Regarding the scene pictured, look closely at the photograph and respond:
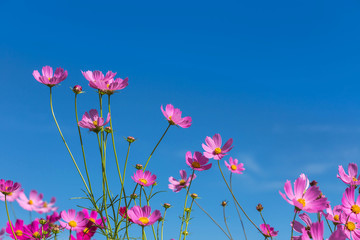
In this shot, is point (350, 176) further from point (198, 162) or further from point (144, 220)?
point (144, 220)

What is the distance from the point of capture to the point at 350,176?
5.87ft

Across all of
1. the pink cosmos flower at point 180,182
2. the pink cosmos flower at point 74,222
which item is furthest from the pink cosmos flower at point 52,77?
the pink cosmos flower at point 180,182

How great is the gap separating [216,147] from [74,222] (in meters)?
0.83

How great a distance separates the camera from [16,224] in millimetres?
2111

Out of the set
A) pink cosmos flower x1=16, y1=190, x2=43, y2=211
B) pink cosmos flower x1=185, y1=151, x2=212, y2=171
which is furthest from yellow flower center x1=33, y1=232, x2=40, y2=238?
pink cosmos flower x1=185, y1=151, x2=212, y2=171

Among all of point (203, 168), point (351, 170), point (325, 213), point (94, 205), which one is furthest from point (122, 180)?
point (351, 170)

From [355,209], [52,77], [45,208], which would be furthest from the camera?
[45,208]

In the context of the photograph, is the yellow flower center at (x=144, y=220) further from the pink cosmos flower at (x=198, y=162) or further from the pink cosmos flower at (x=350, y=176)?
the pink cosmos flower at (x=350, y=176)

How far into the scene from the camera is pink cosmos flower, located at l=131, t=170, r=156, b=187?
68.5 inches

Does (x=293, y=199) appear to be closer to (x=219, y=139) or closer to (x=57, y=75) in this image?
(x=219, y=139)

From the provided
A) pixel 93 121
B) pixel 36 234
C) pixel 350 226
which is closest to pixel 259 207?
pixel 350 226

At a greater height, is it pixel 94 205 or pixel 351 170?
pixel 351 170

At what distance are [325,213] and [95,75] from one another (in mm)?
1141

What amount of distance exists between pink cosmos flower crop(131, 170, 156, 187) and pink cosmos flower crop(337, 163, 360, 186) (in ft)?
2.89
